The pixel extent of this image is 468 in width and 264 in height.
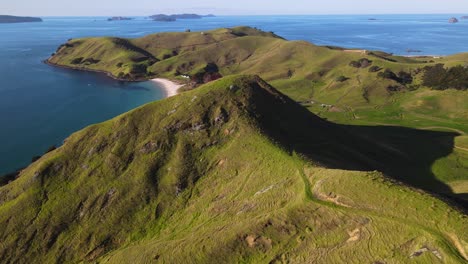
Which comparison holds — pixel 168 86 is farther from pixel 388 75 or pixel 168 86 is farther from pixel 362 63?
pixel 388 75

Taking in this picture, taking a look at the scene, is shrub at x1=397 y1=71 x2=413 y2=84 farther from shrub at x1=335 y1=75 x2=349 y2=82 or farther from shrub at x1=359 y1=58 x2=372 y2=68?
shrub at x1=335 y1=75 x2=349 y2=82

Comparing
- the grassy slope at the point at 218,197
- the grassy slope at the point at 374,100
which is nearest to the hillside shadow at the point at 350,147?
the grassy slope at the point at 218,197

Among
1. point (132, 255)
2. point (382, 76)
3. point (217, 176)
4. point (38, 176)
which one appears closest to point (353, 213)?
point (217, 176)

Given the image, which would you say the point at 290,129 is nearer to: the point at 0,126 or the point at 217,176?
the point at 217,176

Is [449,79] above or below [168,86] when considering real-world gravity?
above

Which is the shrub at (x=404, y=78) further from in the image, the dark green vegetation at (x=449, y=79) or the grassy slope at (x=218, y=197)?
the grassy slope at (x=218, y=197)

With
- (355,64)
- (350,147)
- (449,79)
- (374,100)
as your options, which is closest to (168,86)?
(355,64)
